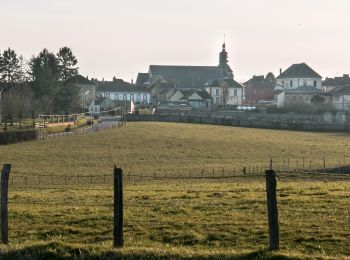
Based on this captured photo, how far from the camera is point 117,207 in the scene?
453 inches

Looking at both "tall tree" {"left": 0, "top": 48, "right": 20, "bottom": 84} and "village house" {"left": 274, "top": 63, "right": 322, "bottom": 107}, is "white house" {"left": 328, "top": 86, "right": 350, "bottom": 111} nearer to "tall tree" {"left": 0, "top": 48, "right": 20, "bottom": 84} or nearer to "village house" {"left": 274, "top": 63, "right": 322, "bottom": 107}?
"village house" {"left": 274, "top": 63, "right": 322, "bottom": 107}

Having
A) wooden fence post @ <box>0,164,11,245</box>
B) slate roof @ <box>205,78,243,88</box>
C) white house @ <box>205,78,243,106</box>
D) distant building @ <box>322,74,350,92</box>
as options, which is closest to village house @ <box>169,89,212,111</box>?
white house @ <box>205,78,243,106</box>

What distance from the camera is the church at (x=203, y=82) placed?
572 ft

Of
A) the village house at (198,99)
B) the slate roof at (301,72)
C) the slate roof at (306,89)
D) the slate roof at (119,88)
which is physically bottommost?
the village house at (198,99)

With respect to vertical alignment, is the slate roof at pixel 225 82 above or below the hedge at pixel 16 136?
above

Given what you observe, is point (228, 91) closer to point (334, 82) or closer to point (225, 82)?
point (225, 82)

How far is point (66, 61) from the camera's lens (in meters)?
115

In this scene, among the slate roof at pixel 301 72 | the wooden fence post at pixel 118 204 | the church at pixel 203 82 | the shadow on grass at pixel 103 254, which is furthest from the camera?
the church at pixel 203 82

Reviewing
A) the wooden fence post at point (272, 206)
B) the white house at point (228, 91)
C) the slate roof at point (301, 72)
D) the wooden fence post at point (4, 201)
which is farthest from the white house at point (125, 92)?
the wooden fence post at point (272, 206)

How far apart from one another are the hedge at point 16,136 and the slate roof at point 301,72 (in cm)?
10322

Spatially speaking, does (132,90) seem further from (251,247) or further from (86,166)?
(251,247)

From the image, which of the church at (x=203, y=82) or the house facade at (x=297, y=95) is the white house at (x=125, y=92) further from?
the house facade at (x=297, y=95)

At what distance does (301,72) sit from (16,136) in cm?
10784

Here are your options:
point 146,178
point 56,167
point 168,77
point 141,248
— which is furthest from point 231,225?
point 168,77
